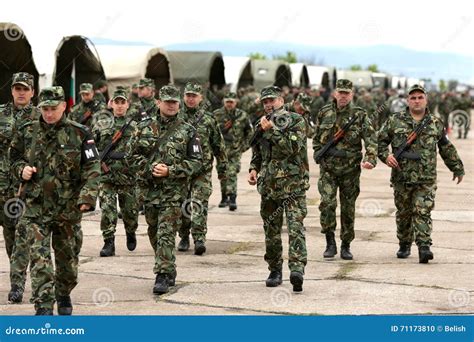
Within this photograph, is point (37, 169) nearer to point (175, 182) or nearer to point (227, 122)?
point (175, 182)

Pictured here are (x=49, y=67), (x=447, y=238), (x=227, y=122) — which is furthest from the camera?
(x=49, y=67)

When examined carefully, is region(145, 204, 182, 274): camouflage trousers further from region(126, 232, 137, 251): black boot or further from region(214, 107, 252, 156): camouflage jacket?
region(214, 107, 252, 156): camouflage jacket

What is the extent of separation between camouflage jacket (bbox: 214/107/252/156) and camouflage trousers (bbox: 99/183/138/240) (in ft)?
16.1

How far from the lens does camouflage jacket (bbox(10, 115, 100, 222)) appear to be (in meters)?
8.00

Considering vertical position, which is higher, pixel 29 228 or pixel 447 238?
pixel 29 228

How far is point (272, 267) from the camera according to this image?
32.3ft

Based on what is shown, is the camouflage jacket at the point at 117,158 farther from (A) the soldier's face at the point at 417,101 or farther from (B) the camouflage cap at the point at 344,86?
(A) the soldier's face at the point at 417,101

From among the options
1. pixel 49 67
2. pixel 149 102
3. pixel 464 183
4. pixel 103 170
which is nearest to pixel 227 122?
pixel 149 102

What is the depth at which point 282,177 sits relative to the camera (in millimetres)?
9531

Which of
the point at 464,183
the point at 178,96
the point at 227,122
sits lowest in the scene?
the point at 464,183

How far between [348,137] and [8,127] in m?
3.94

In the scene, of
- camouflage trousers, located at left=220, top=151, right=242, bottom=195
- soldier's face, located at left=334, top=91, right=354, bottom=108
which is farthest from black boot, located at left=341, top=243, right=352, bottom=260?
camouflage trousers, located at left=220, top=151, right=242, bottom=195

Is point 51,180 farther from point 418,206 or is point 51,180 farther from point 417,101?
point 417,101

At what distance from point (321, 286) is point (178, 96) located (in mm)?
2257
